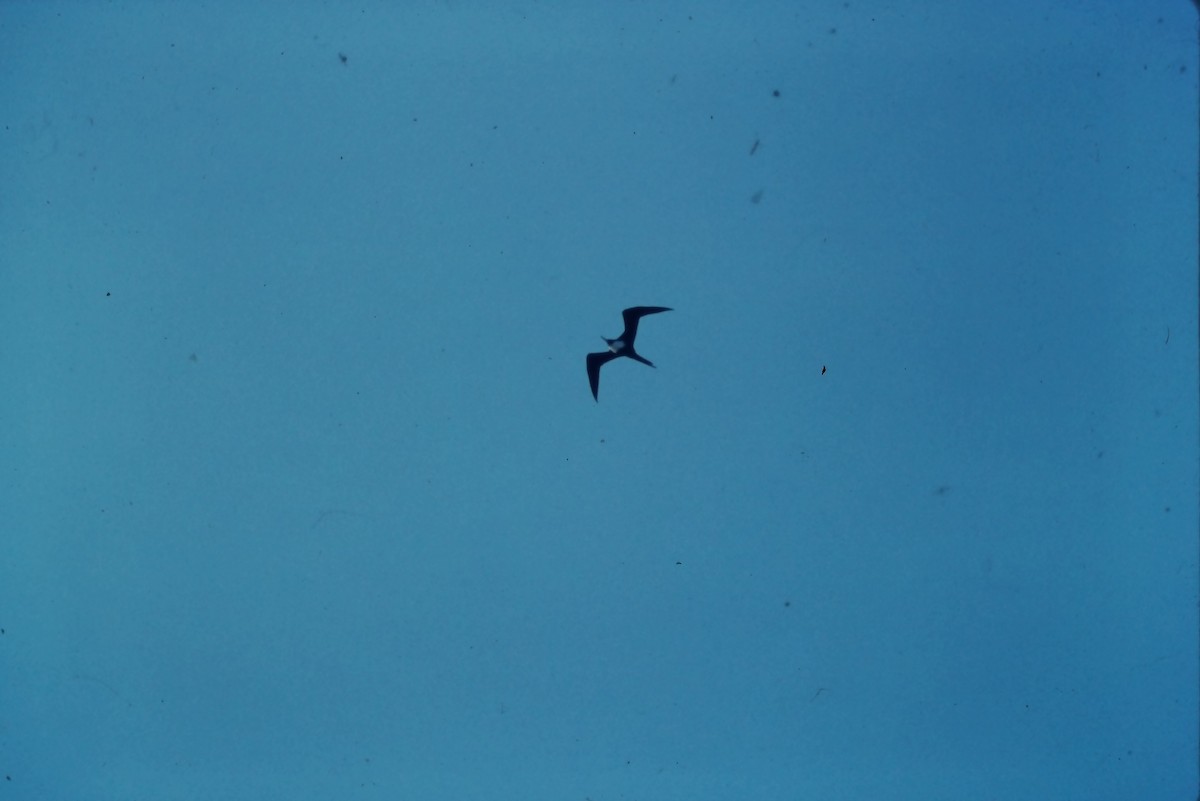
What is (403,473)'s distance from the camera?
77 centimetres

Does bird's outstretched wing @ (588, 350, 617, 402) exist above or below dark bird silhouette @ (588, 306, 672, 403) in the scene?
below

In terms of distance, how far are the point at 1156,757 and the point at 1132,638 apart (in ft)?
0.66

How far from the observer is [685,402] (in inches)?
30.6

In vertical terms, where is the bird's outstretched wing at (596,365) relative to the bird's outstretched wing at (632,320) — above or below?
below

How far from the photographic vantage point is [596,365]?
77 cm

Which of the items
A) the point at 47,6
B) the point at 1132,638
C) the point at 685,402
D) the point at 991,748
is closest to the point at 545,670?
the point at 685,402

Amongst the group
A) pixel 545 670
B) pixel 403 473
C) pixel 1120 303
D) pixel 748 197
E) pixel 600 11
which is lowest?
pixel 545 670

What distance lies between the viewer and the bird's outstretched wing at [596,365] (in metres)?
0.76

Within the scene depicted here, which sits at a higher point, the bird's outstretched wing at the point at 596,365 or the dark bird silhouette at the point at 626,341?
the dark bird silhouette at the point at 626,341

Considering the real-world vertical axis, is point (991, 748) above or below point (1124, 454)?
below

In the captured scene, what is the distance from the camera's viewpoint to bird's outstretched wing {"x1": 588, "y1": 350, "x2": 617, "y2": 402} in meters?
0.76

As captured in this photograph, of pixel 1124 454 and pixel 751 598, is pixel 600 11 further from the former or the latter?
pixel 1124 454

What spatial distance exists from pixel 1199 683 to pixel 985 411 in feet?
1.84

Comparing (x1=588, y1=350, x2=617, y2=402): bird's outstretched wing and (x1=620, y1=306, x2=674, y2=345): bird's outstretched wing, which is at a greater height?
(x1=620, y1=306, x2=674, y2=345): bird's outstretched wing
